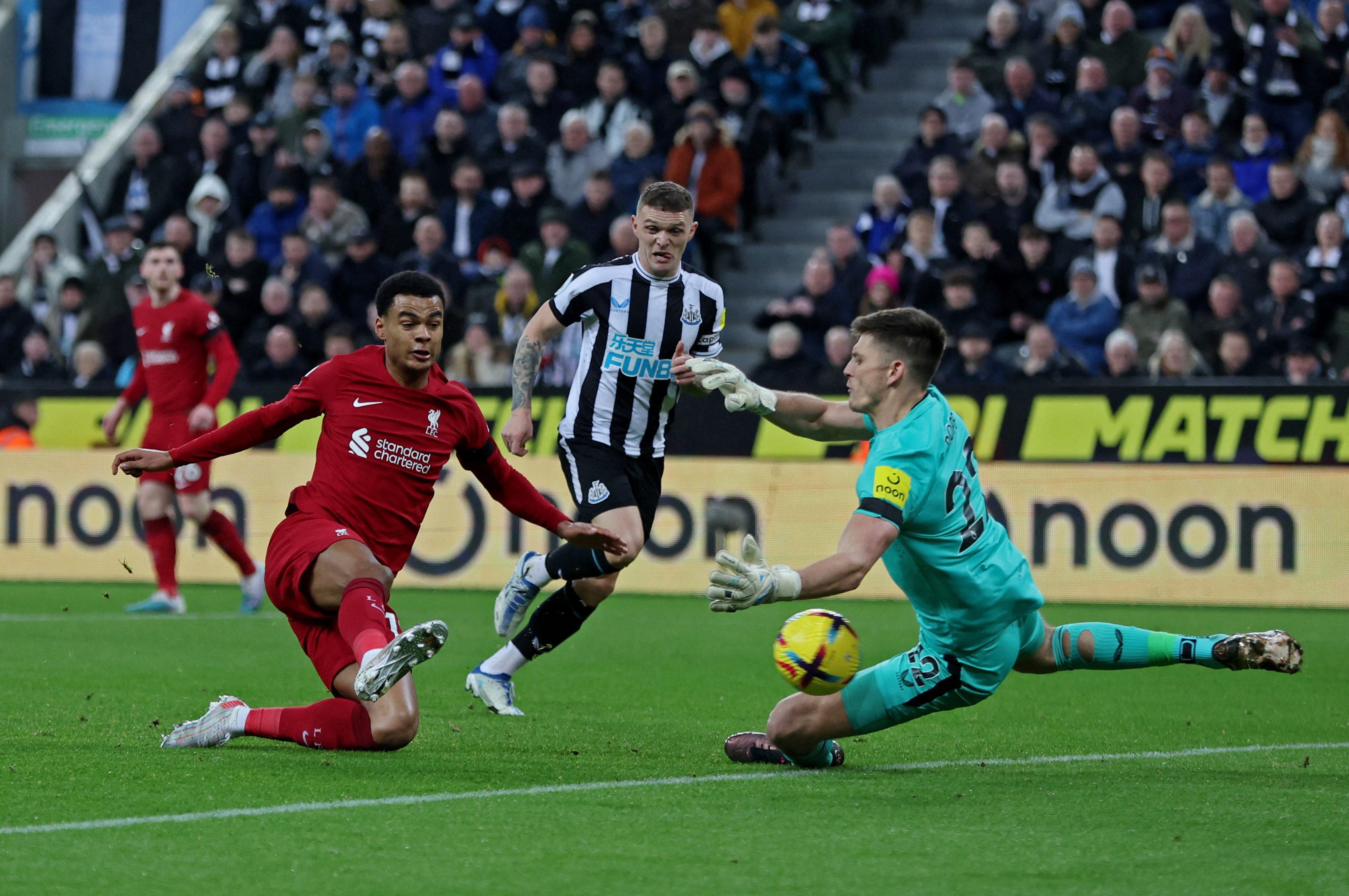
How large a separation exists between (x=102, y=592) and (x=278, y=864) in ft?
32.4

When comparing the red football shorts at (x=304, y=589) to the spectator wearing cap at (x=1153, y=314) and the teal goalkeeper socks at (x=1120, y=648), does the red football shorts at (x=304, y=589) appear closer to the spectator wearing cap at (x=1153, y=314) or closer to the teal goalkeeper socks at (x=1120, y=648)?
the teal goalkeeper socks at (x=1120, y=648)

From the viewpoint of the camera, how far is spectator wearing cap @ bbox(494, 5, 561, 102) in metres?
18.9

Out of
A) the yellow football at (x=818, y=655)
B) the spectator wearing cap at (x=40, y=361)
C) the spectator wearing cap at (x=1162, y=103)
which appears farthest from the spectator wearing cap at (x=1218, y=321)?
the spectator wearing cap at (x=40, y=361)

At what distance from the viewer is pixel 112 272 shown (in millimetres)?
19234

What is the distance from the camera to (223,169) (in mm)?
20094

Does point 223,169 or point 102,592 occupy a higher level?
point 223,169

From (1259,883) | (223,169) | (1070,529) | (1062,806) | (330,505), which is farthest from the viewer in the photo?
(223,169)

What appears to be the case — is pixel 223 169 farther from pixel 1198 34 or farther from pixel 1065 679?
pixel 1065 679

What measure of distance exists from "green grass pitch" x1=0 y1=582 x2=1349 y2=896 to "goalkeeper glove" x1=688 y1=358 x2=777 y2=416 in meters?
1.21

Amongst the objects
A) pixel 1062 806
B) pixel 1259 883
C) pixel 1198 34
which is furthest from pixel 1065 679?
pixel 1198 34

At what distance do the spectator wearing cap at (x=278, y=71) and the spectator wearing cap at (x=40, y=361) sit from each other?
3.67 m

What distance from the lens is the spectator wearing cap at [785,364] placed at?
1495 centimetres

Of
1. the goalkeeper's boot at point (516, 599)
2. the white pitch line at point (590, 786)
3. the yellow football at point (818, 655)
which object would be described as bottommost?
the white pitch line at point (590, 786)

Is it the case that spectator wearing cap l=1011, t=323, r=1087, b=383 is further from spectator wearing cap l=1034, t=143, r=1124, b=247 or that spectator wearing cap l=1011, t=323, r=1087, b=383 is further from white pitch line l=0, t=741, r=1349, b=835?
white pitch line l=0, t=741, r=1349, b=835
